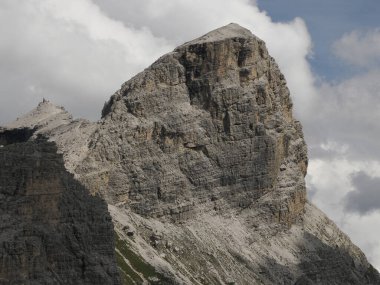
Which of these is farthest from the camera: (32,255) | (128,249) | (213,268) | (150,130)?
(150,130)

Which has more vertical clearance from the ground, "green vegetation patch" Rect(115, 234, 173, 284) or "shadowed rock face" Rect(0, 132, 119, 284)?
"green vegetation patch" Rect(115, 234, 173, 284)

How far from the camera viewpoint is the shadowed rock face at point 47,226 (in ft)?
323

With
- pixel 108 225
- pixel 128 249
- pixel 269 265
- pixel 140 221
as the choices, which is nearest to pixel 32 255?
pixel 108 225

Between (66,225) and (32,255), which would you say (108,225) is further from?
(32,255)

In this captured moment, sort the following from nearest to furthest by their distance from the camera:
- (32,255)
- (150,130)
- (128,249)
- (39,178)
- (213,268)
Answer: (32,255)
(39,178)
(128,249)
(213,268)
(150,130)

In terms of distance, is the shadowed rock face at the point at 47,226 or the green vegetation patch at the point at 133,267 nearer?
the shadowed rock face at the point at 47,226

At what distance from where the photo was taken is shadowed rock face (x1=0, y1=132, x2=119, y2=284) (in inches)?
3871

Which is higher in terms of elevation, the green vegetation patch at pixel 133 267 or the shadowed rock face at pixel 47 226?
the green vegetation patch at pixel 133 267

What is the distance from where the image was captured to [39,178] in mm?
105062

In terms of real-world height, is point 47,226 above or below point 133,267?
below

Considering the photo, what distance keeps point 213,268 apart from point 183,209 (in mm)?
16177

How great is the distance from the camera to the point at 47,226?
339ft

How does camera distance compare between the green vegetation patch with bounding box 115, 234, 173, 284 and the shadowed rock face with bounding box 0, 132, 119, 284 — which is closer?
the shadowed rock face with bounding box 0, 132, 119, 284

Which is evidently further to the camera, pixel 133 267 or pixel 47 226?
pixel 133 267
